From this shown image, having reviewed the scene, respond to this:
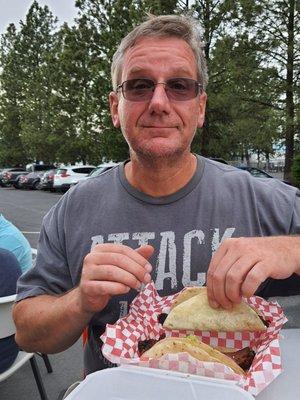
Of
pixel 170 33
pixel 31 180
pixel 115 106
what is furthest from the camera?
pixel 31 180

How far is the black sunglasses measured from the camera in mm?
1781

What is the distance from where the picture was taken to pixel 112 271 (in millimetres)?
1269

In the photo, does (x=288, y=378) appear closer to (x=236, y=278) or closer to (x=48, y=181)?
(x=236, y=278)

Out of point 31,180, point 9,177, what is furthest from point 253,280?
point 9,177

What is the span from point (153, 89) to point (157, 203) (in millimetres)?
437

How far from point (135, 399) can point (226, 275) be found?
0.44 metres

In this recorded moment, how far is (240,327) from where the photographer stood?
1.23 meters

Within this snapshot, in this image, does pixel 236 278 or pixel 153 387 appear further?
pixel 236 278

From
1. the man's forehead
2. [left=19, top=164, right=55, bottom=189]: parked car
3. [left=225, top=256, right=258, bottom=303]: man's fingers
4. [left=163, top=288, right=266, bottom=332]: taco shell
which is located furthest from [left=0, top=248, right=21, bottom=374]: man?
[left=19, top=164, right=55, bottom=189]: parked car

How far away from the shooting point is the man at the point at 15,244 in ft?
10.9

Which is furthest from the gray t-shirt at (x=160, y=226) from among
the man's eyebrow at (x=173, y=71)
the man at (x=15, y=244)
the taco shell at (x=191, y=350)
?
the man at (x=15, y=244)

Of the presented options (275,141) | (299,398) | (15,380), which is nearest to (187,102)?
(299,398)

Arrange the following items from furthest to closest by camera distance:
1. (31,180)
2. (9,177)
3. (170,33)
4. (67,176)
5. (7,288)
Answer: (9,177) < (31,180) < (67,176) < (7,288) < (170,33)

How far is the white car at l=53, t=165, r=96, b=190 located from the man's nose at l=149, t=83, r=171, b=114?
A: 26277mm
